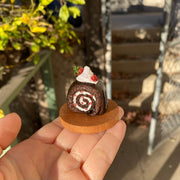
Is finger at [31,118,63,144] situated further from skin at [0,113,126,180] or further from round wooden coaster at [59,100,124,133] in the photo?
round wooden coaster at [59,100,124,133]

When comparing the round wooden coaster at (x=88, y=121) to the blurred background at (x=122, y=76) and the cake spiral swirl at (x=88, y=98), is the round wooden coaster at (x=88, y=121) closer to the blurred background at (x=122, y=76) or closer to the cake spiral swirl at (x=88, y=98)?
the cake spiral swirl at (x=88, y=98)

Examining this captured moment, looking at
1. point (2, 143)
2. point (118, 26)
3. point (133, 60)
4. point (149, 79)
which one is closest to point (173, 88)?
point (149, 79)

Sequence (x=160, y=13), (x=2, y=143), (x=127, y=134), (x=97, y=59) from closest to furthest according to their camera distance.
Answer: (x=2, y=143) → (x=97, y=59) → (x=127, y=134) → (x=160, y=13)

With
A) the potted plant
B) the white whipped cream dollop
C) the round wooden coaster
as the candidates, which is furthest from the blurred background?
the white whipped cream dollop

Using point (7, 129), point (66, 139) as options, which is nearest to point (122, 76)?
point (66, 139)

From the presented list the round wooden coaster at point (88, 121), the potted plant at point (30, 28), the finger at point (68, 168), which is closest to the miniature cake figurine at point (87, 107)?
the round wooden coaster at point (88, 121)

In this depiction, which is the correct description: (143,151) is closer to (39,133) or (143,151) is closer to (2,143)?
(39,133)
